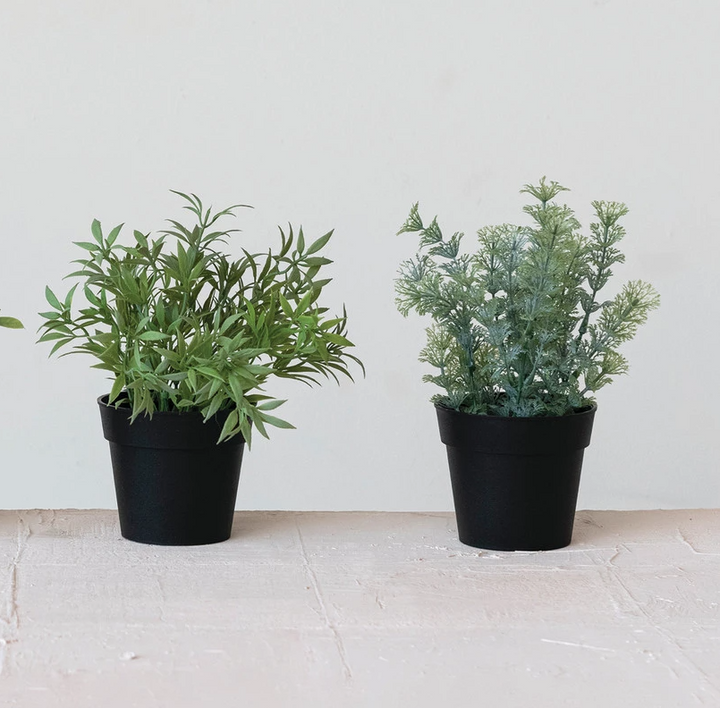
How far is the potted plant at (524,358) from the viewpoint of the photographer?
1.20m

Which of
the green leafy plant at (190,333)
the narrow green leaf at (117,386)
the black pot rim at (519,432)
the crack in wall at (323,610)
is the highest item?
the green leafy plant at (190,333)

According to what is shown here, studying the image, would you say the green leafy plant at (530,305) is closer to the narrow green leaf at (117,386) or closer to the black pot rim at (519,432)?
the black pot rim at (519,432)

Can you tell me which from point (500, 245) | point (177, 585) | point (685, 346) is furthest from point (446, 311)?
point (685, 346)

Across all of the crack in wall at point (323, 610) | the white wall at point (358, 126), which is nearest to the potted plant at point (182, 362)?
the crack in wall at point (323, 610)

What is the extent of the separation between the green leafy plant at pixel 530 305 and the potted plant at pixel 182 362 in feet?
0.46

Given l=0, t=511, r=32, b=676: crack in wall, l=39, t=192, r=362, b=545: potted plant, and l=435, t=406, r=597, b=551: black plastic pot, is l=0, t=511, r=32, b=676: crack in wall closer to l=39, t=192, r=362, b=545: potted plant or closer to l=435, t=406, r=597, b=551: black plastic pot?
l=39, t=192, r=362, b=545: potted plant

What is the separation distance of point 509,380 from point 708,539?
33 cm

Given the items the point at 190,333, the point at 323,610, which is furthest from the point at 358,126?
the point at 323,610

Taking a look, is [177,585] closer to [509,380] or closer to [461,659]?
[461,659]

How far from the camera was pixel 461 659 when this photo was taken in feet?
2.99

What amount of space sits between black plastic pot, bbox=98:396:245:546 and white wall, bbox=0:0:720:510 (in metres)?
0.82

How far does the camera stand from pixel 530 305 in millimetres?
1193

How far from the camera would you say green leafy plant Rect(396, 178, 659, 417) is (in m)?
1.20

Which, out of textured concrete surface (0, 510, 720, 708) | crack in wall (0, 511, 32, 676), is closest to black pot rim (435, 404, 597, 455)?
textured concrete surface (0, 510, 720, 708)
